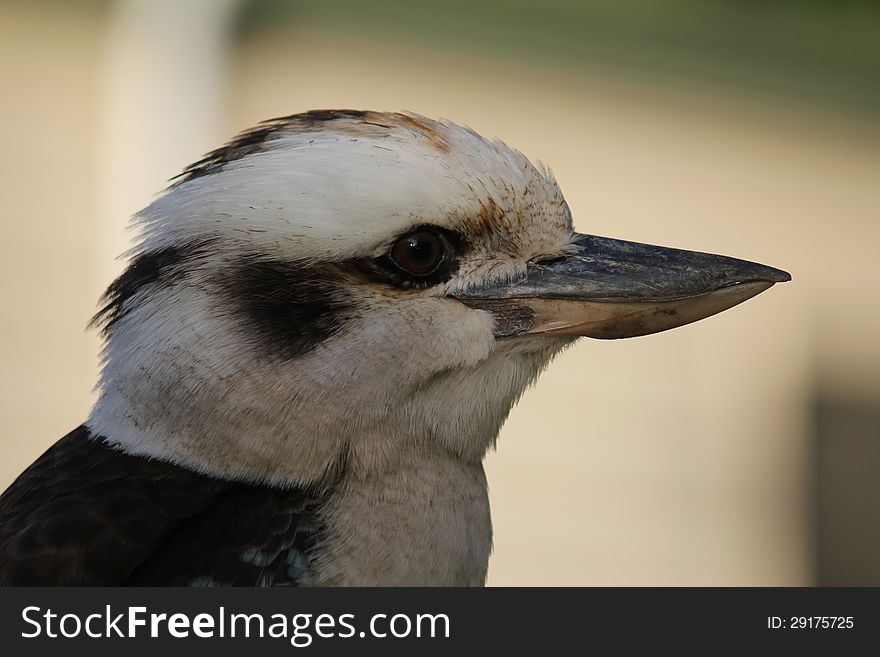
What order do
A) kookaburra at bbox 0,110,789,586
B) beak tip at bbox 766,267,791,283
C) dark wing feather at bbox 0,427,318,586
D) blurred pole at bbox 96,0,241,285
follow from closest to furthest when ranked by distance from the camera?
dark wing feather at bbox 0,427,318,586
kookaburra at bbox 0,110,789,586
beak tip at bbox 766,267,791,283
blurred pole at bbox 96,0,241,285

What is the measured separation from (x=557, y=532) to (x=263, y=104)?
8.29ft

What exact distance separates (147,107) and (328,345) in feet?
10.3

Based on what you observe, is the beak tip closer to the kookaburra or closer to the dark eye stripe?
the kookaburra

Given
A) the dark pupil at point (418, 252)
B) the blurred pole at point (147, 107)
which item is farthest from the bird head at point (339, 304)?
the blurred pole at point (147, 107)

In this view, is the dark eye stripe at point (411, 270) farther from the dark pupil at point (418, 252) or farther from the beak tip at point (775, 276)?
the beak tip at point (775, 276)

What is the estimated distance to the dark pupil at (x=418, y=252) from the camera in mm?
2725

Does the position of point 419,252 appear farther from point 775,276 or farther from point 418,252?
point 775,276

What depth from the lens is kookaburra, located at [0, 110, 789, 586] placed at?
2.63 metres

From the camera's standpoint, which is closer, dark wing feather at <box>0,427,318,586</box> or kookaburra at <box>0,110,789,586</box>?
dark wing feather at <box>0,427,318,586</box>

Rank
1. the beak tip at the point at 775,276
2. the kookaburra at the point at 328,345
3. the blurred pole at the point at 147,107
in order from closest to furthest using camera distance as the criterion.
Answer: the kookaburra at the point at 328,345 < the beak tip at the point at 775,276 < the blurred pole at the point at 147,107

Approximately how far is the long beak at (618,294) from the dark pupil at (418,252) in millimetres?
118

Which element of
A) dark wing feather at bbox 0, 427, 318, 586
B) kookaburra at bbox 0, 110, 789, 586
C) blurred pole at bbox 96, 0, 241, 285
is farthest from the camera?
blurred pole at bbox 96, 0, 241, 285

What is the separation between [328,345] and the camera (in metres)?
2.68

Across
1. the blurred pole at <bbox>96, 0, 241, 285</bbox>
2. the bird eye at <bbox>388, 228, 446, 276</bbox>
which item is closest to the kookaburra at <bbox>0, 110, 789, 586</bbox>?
the bird eye at <bbox>388, 228, 446, 276</bbox>
